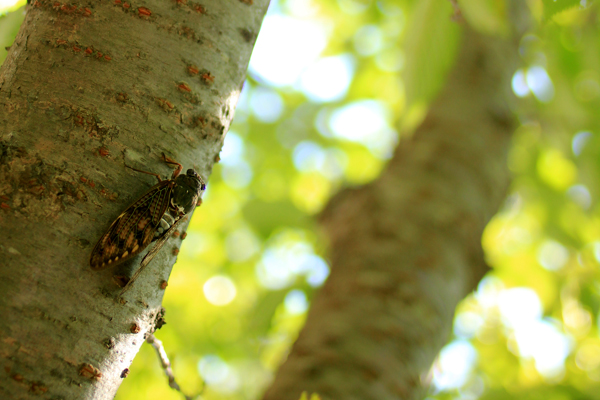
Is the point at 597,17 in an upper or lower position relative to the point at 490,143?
lower

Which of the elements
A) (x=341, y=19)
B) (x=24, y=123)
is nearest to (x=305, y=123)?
(x=341, y=19)

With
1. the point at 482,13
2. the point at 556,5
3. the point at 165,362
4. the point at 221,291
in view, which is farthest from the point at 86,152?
the point at 221,291

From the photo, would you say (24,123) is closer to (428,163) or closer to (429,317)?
(429,317)

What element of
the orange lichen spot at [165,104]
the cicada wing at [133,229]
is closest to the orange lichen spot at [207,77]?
the orange lichen spot at [165,104]

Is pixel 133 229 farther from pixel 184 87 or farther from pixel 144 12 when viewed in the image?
pixel 144 12

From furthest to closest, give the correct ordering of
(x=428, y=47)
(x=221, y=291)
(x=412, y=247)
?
(x=221, y=291) → (x=412, y=247) → (x=428, y=47)

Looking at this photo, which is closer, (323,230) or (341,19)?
(323,230)

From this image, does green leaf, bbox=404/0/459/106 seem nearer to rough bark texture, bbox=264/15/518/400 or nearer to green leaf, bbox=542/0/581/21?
green leaf, bbox=542/0/581/21
